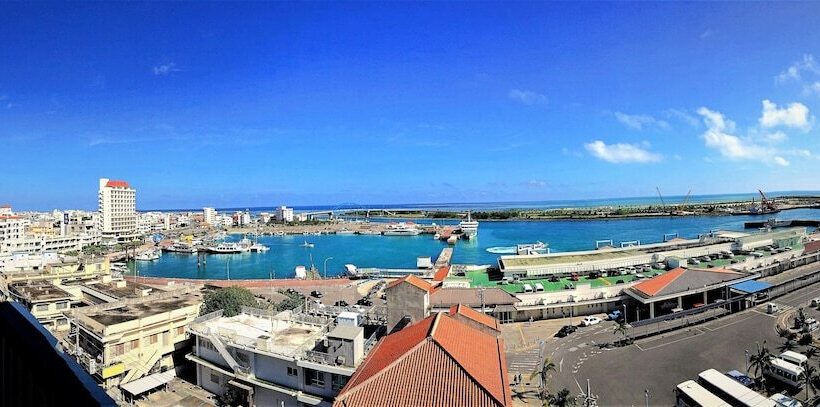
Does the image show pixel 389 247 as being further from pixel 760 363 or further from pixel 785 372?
pixel 785 372

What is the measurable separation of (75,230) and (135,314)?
54092mm

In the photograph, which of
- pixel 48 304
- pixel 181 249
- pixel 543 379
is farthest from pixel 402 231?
pixel 543 379

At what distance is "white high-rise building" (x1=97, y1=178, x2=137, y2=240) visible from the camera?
2280 inches

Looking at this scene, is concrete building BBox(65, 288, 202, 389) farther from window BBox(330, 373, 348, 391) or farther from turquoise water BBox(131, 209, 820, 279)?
turquoise water BBox(131, 209, 820, 279)

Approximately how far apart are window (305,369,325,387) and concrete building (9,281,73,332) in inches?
507

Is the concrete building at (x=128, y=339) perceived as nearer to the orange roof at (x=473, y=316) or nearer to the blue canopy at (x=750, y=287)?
the orange roof at (x=473, y=316)

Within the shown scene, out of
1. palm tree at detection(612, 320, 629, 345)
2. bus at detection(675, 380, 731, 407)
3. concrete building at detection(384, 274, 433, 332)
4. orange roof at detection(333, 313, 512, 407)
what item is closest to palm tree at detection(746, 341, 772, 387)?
bus at detection(675, 380, 731, 407)

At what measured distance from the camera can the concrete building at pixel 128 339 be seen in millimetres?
12273

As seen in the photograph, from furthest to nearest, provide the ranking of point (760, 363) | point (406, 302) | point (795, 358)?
point (406, 302), point (795, 358), point (760, 363)

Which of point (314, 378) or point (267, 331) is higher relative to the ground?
point (267, 331)

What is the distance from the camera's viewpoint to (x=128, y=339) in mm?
12734

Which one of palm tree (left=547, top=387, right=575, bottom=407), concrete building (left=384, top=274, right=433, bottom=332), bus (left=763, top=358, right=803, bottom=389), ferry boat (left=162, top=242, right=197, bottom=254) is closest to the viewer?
palm tree (left=547, top=387, right=575, bottom=407)

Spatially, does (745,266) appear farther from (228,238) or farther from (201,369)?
(228,238)

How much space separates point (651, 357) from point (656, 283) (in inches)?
202
